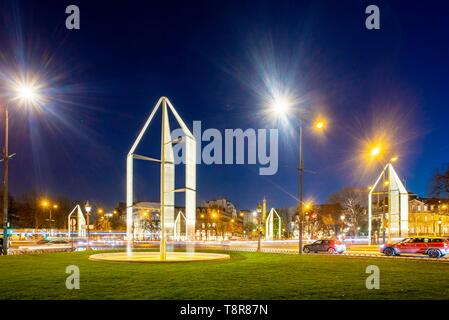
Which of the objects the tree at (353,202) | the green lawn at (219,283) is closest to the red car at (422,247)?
the green lawn at (219,283)

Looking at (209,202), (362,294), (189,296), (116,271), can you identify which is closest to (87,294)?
(189,296)

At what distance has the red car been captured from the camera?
115 ft

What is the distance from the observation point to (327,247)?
138ft

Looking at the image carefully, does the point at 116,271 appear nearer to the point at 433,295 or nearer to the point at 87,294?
the point at 87,294

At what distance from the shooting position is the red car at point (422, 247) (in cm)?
3506

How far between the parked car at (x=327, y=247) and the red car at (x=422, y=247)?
4.58 meters

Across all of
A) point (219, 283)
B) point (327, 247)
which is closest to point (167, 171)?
point (219, 283)

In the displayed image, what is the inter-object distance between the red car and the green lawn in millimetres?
15048

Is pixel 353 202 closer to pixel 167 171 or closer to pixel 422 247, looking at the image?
pixel 422 247

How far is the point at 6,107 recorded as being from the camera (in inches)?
1355

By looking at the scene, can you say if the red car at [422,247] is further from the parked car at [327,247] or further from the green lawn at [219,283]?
the green lawn at [219,283]

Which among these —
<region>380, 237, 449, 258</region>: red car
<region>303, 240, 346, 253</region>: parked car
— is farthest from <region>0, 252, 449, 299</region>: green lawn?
<region>303, 240, 346, 253</region>: parked car
